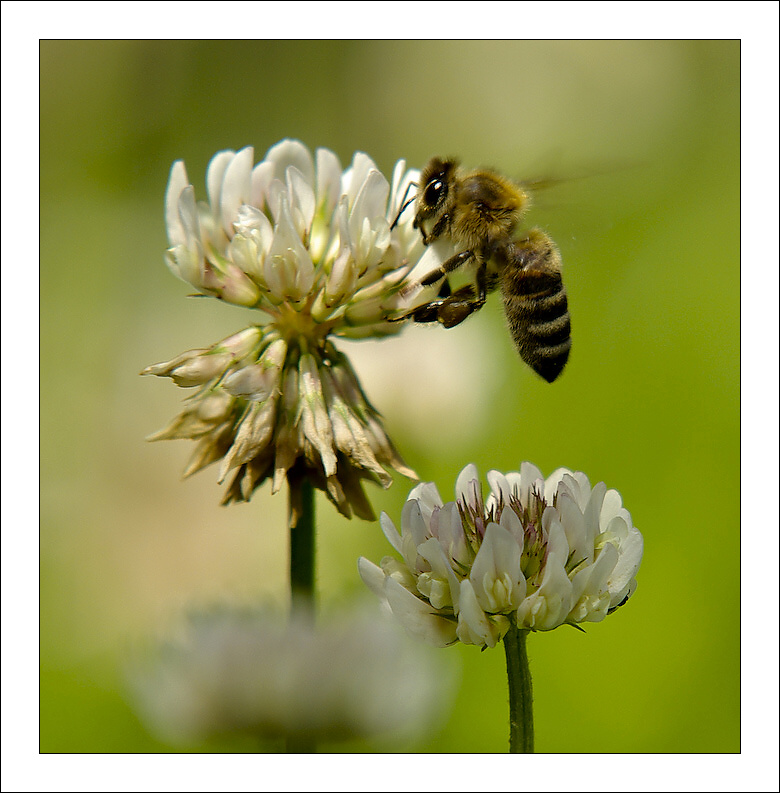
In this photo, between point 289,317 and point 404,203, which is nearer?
point 289,317

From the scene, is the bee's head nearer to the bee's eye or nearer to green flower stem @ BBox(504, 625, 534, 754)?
the bee's eye

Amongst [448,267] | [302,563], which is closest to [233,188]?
[448,267]

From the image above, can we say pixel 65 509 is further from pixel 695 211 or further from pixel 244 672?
pixel 695 211

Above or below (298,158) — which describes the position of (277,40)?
above

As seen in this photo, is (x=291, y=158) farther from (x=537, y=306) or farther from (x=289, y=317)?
(x=537, y=306)

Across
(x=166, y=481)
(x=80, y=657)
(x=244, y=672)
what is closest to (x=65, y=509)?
(x=166, y=481)

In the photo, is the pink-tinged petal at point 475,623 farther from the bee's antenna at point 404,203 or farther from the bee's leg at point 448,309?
the bee's antenna at point 404,203

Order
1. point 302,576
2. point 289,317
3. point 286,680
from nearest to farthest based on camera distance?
point 302,576 → point 286,680 → point 289,317

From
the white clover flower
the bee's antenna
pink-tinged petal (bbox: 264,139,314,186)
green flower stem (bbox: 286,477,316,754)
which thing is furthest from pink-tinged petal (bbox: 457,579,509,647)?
pink-tinged petal (bbox: 264,139,314,186)
